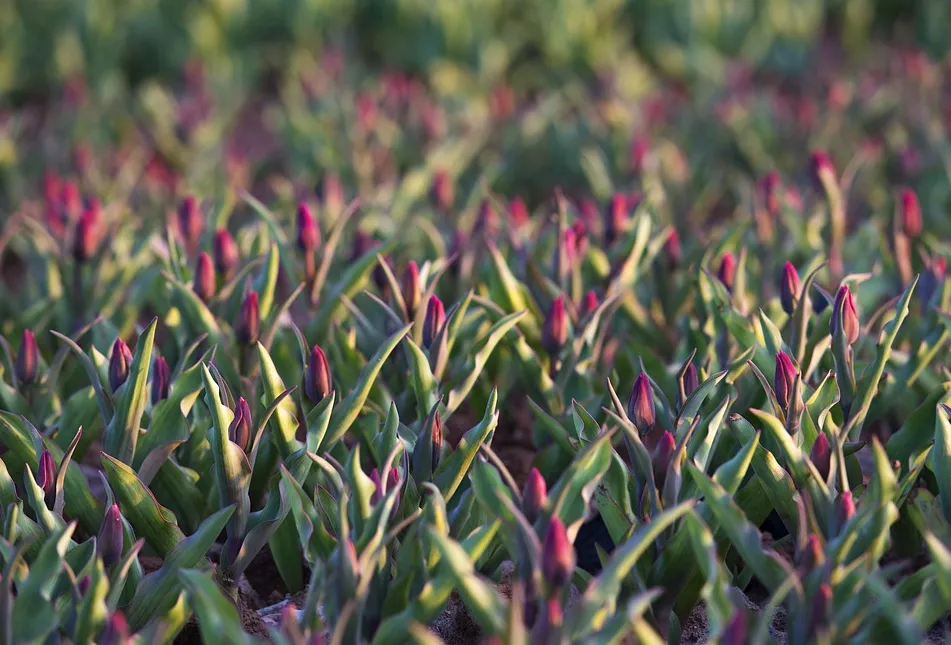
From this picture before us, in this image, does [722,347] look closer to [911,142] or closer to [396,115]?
[911,142]

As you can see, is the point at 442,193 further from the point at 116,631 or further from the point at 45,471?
the point at 116,631

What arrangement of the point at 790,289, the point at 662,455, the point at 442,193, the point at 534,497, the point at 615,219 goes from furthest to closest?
the point at 442,193
the point at 615,219
the point at 790,289
the point at 662,455
the point at 534,497

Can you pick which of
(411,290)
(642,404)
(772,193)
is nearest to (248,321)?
(411,290)

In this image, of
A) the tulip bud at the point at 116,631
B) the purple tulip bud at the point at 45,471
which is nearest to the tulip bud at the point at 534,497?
the tulip bud at the point at 116,631

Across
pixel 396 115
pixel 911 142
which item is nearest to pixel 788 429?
pixel 911 142

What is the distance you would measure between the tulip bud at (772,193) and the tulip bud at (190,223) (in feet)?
5.27

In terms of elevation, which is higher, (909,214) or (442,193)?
(909,214)

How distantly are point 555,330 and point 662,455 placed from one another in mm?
527

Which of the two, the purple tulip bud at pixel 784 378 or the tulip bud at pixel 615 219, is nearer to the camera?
the purple tulip bud at pixel 784 378

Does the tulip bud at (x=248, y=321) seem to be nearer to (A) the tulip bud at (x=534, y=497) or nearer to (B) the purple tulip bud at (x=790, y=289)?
(A) the tulip bud at (x=534, y=497)

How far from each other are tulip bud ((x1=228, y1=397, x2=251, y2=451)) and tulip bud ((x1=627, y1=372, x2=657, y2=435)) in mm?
702

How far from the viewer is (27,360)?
7.65ft

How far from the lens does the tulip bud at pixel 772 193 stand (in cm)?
315

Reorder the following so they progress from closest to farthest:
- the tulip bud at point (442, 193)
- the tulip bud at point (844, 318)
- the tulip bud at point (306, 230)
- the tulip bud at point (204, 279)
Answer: the tulip bud at point (844, 318)
the tulip bud at point (204, 279)
the tulip bud at point (306, 230)
the tulip bud at point (442, 193)
